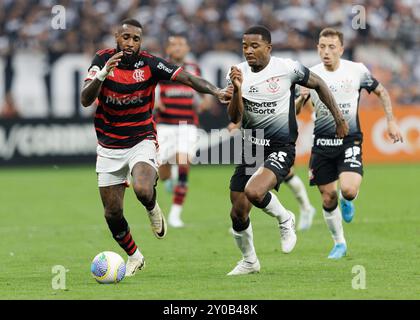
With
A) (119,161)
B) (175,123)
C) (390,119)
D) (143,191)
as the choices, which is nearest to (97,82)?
(119,161)

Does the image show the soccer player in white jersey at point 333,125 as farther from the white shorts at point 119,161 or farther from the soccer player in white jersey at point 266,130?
the white shorts at point 119,161

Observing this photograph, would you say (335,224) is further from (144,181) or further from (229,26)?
(229,26)

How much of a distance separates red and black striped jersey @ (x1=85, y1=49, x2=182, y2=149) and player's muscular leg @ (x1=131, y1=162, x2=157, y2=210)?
0.35 m

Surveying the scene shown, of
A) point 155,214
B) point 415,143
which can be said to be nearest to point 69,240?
point 155,214

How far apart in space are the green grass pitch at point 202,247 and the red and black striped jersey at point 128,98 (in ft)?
5.06

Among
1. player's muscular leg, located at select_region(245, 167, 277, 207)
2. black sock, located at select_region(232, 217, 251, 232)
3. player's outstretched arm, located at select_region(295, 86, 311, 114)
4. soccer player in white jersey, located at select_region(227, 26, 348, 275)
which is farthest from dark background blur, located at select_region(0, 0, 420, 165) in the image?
player's muscular leg, located at select_region(245, 167, 277, 207)

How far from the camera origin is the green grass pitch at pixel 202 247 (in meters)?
9.68

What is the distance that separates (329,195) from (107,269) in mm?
3620

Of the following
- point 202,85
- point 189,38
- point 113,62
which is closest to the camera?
point 113,62

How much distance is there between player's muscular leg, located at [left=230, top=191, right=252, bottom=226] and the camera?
35.5 ft

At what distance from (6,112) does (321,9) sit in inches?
369

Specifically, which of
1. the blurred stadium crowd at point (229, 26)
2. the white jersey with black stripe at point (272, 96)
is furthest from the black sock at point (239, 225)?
the blurred stadium crowd at point (229, 26)

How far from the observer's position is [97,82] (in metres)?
10.3
